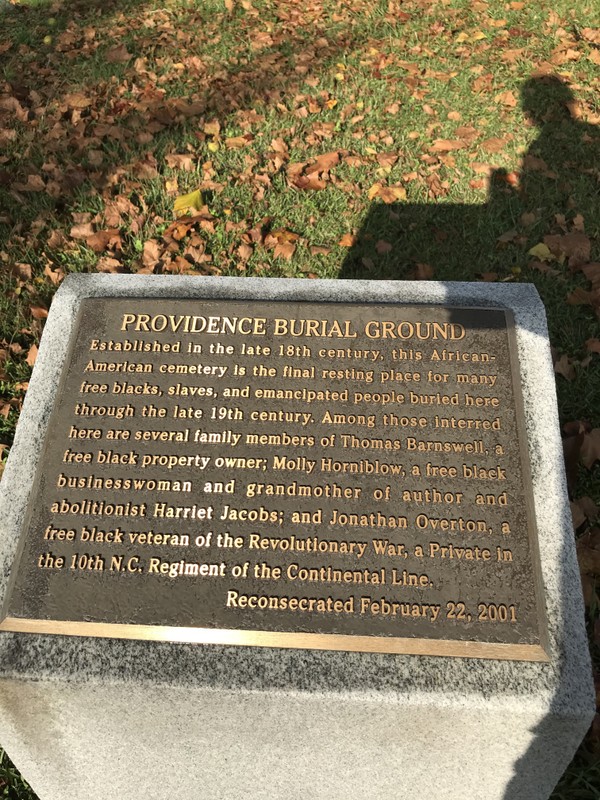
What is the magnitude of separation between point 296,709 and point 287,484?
2.18 feet

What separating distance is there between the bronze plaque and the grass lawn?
1012mm

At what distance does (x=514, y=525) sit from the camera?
6.32 feet

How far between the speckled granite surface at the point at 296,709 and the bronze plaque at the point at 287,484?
2.6 inches

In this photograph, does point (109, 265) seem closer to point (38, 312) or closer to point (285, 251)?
point (38, 312)

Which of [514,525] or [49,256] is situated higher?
[49,256]

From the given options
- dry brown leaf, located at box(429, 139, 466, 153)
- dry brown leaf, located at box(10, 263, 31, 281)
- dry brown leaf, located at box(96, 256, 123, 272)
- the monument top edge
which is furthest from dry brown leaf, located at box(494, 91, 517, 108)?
dry brown leaf, located at box(10, 263, 31, 281)

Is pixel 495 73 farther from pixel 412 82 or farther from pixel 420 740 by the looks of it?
pixel 420 740

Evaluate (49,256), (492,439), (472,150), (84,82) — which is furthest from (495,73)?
(492,439)

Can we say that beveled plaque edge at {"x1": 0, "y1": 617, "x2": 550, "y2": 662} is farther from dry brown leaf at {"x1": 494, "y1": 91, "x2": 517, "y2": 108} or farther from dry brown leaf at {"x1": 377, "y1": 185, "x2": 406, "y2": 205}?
dry brown leaf at {"x1": 494, "y1": 91, "x2": 517, "y2": 108}

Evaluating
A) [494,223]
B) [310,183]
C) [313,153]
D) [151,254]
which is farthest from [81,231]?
[494,223]

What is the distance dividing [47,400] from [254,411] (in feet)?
2.44

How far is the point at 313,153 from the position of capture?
4.52 metres

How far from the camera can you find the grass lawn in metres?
3.75

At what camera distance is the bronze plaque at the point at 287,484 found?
1.82 metres
